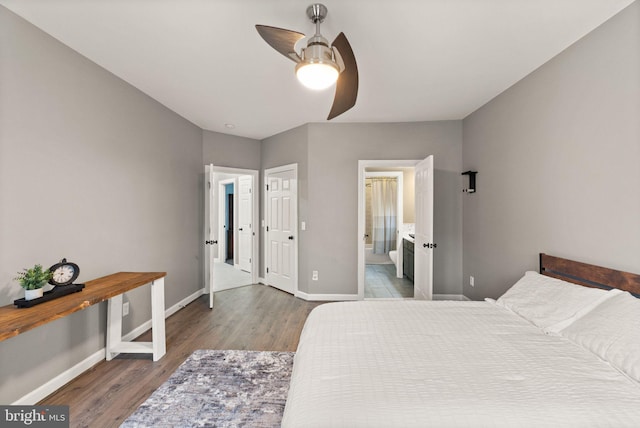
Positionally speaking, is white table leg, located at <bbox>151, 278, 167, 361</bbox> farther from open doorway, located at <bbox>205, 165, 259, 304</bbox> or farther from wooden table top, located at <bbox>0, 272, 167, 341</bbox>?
open doorway, located at <bbox>205, 165, 259, 304</bbox>

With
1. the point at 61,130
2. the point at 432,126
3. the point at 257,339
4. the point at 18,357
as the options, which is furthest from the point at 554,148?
the point at 18,357

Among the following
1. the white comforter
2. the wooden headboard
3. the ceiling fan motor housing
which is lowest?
the white comforter

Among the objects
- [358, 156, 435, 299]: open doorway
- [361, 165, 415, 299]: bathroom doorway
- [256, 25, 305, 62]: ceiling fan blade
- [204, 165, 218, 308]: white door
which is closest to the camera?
[256, 25, 305, 62]: ceiling fan blade

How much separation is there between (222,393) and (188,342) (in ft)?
3.33

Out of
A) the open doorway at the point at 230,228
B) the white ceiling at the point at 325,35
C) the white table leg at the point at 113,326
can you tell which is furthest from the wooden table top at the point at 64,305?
the white ceiling at the point at 325,35

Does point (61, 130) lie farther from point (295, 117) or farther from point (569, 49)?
point (569, 49)

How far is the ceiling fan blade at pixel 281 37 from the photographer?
1.43 m

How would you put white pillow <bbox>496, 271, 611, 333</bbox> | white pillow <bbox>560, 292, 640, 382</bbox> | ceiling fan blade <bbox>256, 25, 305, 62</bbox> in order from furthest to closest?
white pillow <bbox>496, 271, 611, 333</bbox>, ceiling fan blade <bbox>256, 25, 305, 62</bbox>, white pillow <bbox>560, 292, 640, 382</bbox>

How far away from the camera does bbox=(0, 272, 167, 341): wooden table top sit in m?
1.44

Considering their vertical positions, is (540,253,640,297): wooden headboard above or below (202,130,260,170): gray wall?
below

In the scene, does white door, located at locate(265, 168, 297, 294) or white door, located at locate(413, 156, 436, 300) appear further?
white door, located at locate(265, 168, 297, 294)

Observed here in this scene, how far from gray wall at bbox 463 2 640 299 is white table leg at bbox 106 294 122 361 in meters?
3.89

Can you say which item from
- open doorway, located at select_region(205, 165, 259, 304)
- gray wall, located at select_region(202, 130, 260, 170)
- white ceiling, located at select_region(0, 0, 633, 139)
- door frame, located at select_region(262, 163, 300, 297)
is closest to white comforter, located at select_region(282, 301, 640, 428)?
white ceiling, located at select_region(0, 0, 633, 139)

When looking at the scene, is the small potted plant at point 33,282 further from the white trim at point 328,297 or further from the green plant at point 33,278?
the white trim at point 328,297
